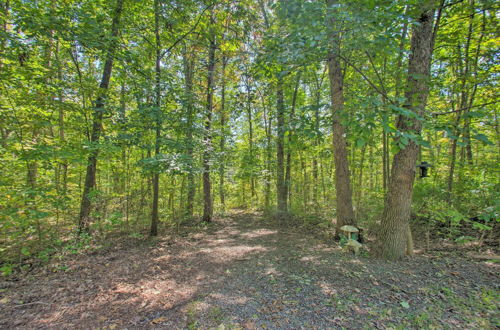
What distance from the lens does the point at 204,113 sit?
621cm

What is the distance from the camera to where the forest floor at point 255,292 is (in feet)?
7.66

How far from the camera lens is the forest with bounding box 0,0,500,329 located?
2545 millimetres

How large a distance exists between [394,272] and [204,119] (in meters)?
5.80

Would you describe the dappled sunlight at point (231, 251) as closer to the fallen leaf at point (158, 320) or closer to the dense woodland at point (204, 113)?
the fallen leaf at point (158, 320)

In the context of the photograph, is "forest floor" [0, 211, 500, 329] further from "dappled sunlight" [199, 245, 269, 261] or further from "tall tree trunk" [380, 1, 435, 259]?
"tall tree trunk" [380, 1, 435, 259]

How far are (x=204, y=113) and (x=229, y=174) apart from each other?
86.1 inches

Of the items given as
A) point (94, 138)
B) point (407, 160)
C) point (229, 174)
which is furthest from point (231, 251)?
point (94, 138)

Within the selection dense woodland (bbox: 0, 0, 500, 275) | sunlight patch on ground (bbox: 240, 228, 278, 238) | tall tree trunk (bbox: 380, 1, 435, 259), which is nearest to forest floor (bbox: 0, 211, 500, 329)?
tall tree trunk (bbox: 380, 1, 435, 259)

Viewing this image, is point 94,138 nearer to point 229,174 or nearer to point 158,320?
point 229,174

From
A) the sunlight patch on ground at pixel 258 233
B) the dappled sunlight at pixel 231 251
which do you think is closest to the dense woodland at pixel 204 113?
the sunlight patch on ground at pixel 258 233

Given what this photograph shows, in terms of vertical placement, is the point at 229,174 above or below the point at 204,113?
below

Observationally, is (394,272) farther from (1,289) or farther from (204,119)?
(1,289)

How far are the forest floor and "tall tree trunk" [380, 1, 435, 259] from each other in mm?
447

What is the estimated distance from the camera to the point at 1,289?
10.4ft
